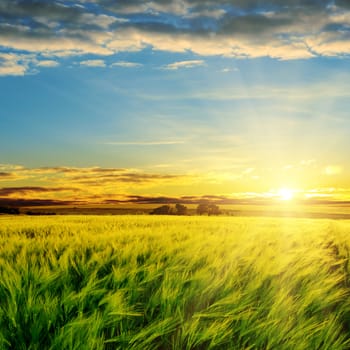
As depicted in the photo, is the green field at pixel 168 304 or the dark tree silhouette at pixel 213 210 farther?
the dark tree silhouette at pixel 213 210

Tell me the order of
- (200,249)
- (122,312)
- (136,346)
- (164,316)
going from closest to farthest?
(136,346)
(122,312)
(164,316)
(200,249)

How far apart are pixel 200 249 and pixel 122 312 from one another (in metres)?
2.48

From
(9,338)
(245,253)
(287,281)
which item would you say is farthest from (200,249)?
(9,338)

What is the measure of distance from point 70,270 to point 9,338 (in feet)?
4.61

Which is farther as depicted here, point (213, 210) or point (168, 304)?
point (213, 210)

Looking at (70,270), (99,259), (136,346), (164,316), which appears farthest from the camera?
(99,259)

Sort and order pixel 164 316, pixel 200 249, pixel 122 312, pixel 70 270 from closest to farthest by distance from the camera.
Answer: pixel 122 312 → pixel 164 316 → pixel 70 270 → pixel 200 249

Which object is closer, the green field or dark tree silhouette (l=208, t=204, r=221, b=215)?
the green field

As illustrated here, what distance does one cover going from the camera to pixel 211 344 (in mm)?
2904

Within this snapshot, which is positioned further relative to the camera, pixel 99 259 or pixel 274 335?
pixel 99 259

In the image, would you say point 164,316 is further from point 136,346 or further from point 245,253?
point 245,253

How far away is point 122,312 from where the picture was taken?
10.3 feet

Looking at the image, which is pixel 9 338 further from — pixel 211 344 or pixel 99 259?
pixel 99 259

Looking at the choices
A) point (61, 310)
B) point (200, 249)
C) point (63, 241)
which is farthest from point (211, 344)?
point (63, 241)
